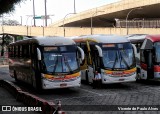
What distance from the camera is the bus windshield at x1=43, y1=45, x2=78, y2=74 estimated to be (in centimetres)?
2033

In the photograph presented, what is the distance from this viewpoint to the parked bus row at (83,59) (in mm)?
20344

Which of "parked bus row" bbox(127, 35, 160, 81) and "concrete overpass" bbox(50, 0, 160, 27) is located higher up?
"concrete overpass" bbox(50, 0, 160, 27)

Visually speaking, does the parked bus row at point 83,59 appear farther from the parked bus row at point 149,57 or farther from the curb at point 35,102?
the curb at point 35,102

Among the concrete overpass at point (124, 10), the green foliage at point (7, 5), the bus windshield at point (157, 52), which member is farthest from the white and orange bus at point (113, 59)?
the concrete overpass at point (124, 10)

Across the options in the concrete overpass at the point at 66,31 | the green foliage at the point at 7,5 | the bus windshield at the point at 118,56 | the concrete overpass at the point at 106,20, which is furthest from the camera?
the concrete overpass at the point at 106,20

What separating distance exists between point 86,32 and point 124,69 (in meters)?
45.2

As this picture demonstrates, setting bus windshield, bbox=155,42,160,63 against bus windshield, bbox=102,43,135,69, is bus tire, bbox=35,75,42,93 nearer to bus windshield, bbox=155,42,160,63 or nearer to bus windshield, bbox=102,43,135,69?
bus windshield, bbox=102,43,135,69

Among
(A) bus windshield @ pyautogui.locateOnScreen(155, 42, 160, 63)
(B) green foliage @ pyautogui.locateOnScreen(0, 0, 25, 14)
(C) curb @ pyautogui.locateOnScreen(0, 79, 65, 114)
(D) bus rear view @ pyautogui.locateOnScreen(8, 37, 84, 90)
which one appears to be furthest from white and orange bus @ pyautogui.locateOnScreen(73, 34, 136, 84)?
(B) green foliage @ pyautogui.locateOnScreen(0, 0, 25, 14)

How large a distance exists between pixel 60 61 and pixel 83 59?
171 cm

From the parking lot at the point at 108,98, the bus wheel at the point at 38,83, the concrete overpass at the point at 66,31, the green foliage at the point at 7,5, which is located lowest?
the parking lot at the point at 108,98

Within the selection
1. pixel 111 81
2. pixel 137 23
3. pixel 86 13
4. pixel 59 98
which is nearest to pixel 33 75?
pixel 59 98

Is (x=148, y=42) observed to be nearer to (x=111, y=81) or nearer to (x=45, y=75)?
(x=111, y=81)

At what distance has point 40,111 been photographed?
14.6 metres

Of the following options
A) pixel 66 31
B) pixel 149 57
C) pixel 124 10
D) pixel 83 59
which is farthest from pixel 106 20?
pixel 83 59
